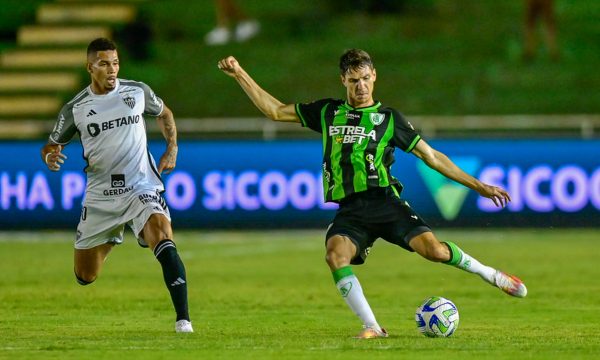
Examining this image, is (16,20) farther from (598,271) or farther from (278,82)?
(598,271)

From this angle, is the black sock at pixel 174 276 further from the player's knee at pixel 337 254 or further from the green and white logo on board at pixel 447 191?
the green and white logo on board at pixel 447 191

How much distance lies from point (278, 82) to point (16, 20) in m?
6.68

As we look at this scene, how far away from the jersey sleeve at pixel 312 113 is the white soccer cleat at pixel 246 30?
19443 mm

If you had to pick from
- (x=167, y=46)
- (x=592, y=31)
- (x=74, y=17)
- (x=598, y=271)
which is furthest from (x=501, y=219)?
(x=74, y=17)

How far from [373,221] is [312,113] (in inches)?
36.7

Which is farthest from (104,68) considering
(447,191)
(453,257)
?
(447,191)

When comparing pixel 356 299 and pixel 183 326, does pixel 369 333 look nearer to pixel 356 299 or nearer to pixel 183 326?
pixel 356 299

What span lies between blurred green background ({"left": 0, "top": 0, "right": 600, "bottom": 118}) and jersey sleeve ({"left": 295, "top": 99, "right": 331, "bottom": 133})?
1655 centimetres

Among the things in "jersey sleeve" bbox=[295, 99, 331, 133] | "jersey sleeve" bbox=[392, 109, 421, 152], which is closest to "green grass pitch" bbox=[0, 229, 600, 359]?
"jersey sleeve" bbox=[392, 109, 421, 152]

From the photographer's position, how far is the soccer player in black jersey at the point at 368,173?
9.93 m

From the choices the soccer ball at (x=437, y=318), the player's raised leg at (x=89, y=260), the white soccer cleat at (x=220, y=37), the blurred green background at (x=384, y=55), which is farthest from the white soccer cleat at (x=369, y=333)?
the white soccer cleat at (x=220, y=37)

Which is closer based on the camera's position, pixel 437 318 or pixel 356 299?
pixel 356 299

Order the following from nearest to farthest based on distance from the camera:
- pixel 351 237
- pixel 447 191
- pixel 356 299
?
1. pixel 356 299
2. pixel 351 237
3. pixel 447 191

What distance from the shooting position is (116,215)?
10.6 metres
